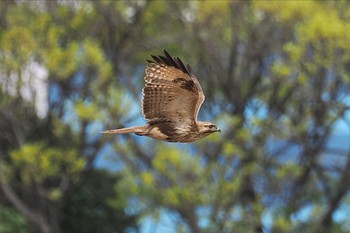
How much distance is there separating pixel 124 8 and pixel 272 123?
12.8 ft

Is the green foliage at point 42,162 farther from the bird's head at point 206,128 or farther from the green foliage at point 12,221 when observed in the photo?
the bird's head at point 206,128

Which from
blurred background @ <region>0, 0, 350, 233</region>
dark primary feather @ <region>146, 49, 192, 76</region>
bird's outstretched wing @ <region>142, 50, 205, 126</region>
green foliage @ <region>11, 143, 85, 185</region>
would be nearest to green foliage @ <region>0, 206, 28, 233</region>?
blurred background @ <region>0, 0, 350, 233</region>

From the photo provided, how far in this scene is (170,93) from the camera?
19.6ft

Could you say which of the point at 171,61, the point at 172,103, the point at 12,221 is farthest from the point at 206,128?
the point at 12,221

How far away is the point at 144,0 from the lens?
1948 centimetres

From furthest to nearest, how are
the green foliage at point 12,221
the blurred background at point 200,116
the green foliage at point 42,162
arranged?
the green foliage at point 12,221 → the green foliage at point 42,162 → the blurred background at point 200,116

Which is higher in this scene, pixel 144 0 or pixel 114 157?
pixel 144 0

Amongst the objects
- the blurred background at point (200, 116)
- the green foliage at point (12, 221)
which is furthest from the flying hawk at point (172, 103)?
the green foliage at point (12, 221)

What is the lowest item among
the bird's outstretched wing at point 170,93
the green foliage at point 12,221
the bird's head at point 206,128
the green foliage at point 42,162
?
the bird's head at point 206,128

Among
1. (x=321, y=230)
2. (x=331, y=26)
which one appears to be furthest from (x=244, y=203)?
(x=331, y=26)

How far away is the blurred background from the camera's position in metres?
17.5

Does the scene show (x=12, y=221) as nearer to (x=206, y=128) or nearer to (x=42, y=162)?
(x=42, y=162)

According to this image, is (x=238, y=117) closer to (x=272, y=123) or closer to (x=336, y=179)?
(x=272, y=123)

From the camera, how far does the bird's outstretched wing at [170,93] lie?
5828 millimetres
